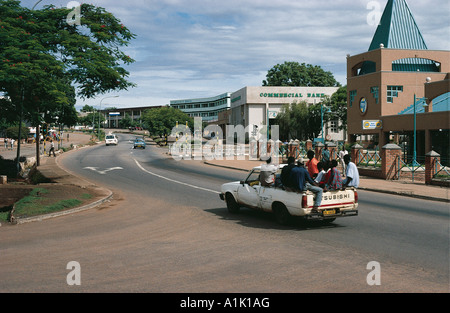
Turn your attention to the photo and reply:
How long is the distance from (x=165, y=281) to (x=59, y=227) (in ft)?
19.9

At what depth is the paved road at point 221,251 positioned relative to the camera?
6.63 m

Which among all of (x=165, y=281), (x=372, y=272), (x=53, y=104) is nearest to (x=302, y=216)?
(x=372, y=272)

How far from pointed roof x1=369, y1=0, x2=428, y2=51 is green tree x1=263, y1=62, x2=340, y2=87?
5347 centimetres

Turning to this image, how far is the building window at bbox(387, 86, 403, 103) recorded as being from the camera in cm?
4781

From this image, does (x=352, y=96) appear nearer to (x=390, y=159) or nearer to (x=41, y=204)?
(x=390, y=159)

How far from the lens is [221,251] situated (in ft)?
28.5

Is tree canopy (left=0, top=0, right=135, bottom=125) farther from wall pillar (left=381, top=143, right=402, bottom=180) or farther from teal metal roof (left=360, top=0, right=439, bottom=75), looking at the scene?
teal metal roof (left=360, top=0, right=439, bottom=75)

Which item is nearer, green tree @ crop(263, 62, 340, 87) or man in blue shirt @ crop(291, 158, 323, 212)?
man in blue shirt @ crop(291, 158, 323, 212)

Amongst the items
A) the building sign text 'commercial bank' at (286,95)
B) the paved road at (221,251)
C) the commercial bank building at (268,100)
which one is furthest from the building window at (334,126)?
the paved road at (221,251)

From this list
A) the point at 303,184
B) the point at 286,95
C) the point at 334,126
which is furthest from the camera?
the point at 286,95

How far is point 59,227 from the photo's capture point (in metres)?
11.7

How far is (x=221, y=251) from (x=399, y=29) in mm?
53827

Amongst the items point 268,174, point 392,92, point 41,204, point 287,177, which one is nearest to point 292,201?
point 287,177

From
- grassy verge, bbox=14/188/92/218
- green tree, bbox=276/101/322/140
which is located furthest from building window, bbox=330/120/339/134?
grassy verge, bbox=14/188/92/218
